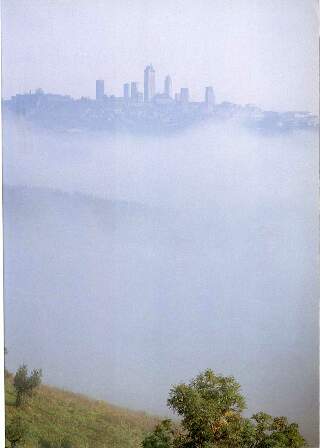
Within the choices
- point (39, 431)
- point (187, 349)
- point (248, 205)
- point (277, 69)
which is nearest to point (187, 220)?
point (248, 205)

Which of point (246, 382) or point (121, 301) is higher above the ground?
point (121, 301)

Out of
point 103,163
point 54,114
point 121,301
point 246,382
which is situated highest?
point 54,114

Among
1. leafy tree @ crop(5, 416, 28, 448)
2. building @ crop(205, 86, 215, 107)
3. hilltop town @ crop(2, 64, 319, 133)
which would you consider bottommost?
leafy tree @ crop(5, 416, 28, 448)

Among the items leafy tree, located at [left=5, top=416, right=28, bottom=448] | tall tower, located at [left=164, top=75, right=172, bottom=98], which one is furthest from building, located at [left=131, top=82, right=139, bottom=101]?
leafy tree, located at [left=5, top=416, right=28, bottom=448]

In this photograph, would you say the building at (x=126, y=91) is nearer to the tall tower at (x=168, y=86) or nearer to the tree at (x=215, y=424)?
the tall tower at (x=168, y=86)

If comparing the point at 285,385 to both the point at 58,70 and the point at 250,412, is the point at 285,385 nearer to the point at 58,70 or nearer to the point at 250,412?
the point at 250,412

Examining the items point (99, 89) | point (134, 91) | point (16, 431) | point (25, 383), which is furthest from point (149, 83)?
point (16, 431)

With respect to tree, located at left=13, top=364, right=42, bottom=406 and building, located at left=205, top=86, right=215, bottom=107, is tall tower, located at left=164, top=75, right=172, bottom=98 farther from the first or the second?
tree, located at left=13, top=364, right=42, bottom=406

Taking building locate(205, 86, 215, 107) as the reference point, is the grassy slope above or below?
below

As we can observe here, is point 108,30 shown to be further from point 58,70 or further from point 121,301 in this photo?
point 121,301
